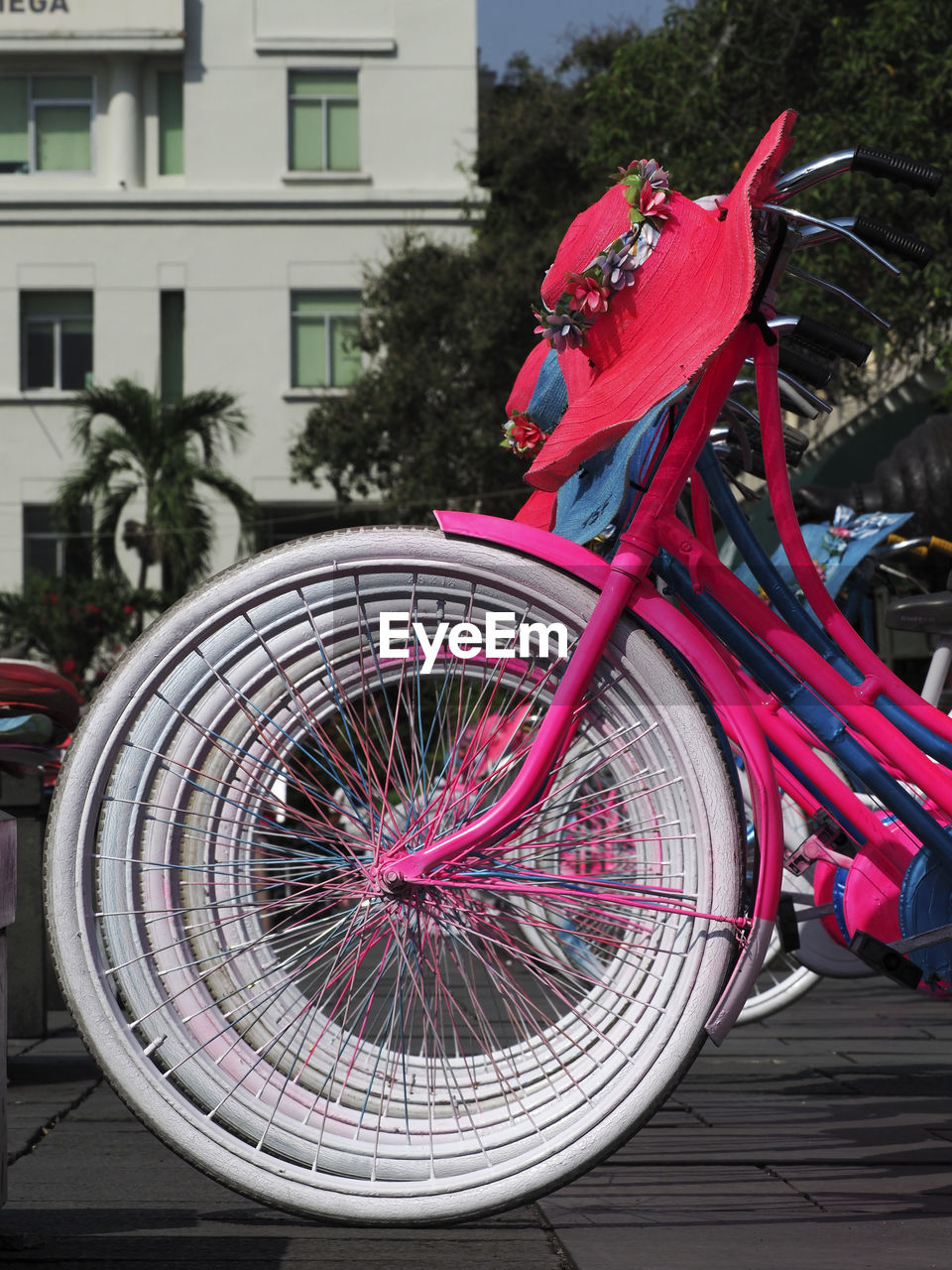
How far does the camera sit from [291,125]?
28.4 meters

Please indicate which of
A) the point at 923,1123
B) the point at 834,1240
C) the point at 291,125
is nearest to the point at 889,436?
the point at 291,125

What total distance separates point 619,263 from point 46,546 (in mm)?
25738

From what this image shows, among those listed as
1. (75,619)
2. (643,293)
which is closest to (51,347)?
(75,619)

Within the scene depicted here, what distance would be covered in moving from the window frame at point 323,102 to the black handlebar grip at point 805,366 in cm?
2623

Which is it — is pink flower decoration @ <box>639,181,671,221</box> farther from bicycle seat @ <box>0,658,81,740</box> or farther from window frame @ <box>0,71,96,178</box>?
window frame @ <box>0,71,96,178</box>

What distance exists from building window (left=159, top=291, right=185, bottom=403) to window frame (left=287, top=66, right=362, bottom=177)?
2850mm

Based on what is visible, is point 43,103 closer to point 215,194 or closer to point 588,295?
point 215,194

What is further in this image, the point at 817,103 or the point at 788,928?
the point at 817,103

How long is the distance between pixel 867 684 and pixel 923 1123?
1472mm

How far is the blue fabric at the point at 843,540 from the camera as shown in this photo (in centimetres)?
488

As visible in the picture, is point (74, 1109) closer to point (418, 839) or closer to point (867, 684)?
point (418, 839)

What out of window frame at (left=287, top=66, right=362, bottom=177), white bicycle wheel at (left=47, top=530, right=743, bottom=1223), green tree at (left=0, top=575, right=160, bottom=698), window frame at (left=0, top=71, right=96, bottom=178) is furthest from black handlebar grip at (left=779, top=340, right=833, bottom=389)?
window frame at (left=0, top=71, right=96, bottom=178)

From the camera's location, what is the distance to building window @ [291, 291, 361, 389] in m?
27.5

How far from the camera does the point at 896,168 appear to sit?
8.59ft
